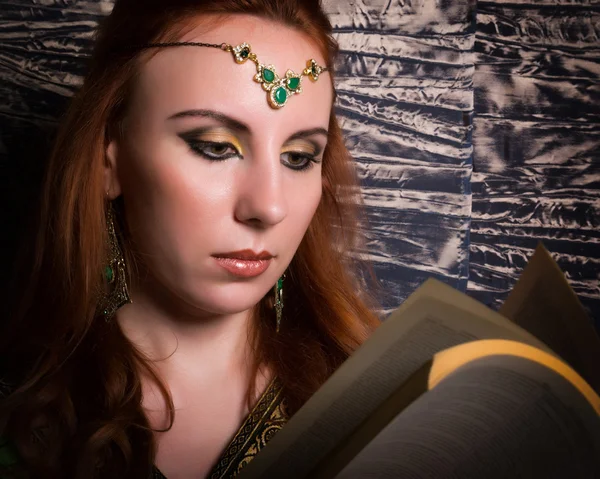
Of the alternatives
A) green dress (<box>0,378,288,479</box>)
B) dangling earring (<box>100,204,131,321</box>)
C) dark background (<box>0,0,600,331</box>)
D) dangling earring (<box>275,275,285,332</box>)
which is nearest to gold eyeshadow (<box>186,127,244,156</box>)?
dangling earring (<box>100,204,131,321</box>)

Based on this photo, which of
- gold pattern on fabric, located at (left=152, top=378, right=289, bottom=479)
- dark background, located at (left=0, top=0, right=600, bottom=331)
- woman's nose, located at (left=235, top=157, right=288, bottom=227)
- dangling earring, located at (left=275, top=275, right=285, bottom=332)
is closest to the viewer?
woman's nose, located at (left=235, top=157, right=288, bottom=227)

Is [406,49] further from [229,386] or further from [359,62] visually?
[229,386]

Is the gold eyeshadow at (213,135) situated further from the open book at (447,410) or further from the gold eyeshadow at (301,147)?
the open book at (447,410)

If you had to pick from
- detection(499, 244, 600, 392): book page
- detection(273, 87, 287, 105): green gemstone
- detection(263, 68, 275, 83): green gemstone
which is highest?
detection(263, 68, 275, 83): green gemstone

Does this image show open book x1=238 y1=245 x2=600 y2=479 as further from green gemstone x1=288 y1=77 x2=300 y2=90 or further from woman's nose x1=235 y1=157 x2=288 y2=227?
green gemstone x1=288 y1=77 x2=300 y2=90

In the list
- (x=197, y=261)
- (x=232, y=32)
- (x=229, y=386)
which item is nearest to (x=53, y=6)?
(x=232, y=32)

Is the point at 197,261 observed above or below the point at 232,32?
below

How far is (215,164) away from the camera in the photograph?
3.37 feet

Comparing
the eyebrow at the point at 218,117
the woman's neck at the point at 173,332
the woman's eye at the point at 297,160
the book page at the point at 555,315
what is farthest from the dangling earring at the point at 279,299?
the book page at the point at 555,315

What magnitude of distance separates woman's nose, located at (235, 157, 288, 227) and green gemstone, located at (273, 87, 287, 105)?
0.09 m

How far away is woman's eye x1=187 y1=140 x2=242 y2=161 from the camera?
103cm

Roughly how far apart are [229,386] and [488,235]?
0.83 m

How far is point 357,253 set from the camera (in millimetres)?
1617

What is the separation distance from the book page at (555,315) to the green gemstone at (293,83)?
1.54 feet
